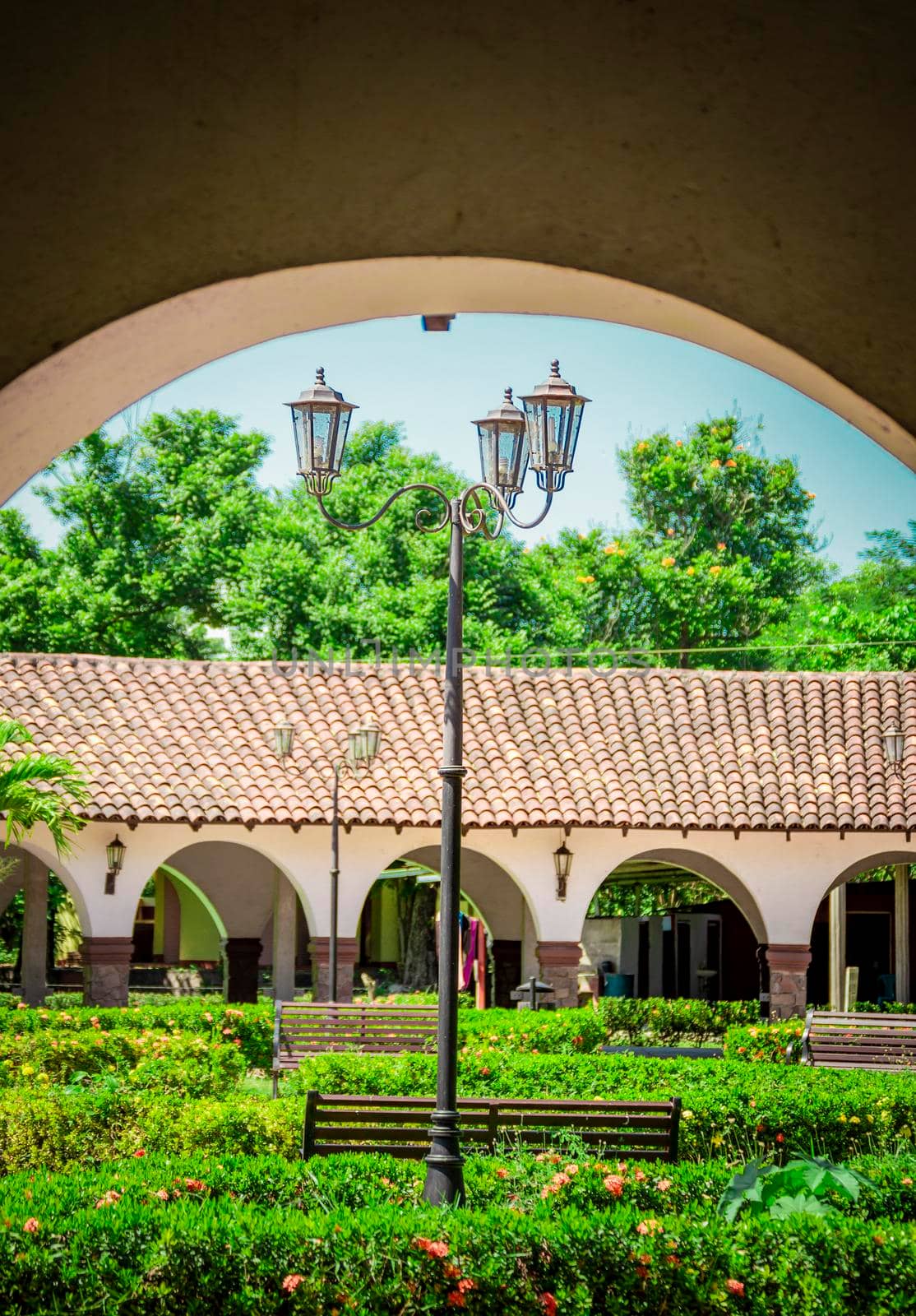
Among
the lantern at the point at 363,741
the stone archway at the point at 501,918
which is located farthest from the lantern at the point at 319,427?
the stone archway at the point at 501,918

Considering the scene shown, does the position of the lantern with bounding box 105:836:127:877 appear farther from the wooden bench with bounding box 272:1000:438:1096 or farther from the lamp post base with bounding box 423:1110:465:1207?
the lamp post base with bounding box 423:1110:465:1207

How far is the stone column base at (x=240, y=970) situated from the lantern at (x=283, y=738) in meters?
3.88

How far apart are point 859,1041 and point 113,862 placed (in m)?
8.56

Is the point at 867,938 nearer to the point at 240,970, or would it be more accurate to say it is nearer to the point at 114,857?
the point at 240,970

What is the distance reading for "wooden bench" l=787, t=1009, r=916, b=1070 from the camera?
13695 millimetres

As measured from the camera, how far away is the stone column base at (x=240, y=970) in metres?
20.2

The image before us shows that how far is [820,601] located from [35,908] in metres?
19.8

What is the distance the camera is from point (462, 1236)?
5.38 metres

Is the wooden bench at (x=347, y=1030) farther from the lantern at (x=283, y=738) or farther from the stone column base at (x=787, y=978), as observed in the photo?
the stone column base at (x=787, y=978)

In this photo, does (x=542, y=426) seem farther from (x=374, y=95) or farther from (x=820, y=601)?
(x=820, y=601)

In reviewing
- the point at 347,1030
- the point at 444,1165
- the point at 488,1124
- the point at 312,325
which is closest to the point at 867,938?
the point at 347,1030

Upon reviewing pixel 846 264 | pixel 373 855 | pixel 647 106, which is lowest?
pixel 373 855

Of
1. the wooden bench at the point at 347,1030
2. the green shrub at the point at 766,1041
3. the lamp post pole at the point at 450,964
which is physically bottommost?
the green shrub at the point at 766,1041

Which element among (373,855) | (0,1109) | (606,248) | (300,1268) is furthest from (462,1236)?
(373,855)
